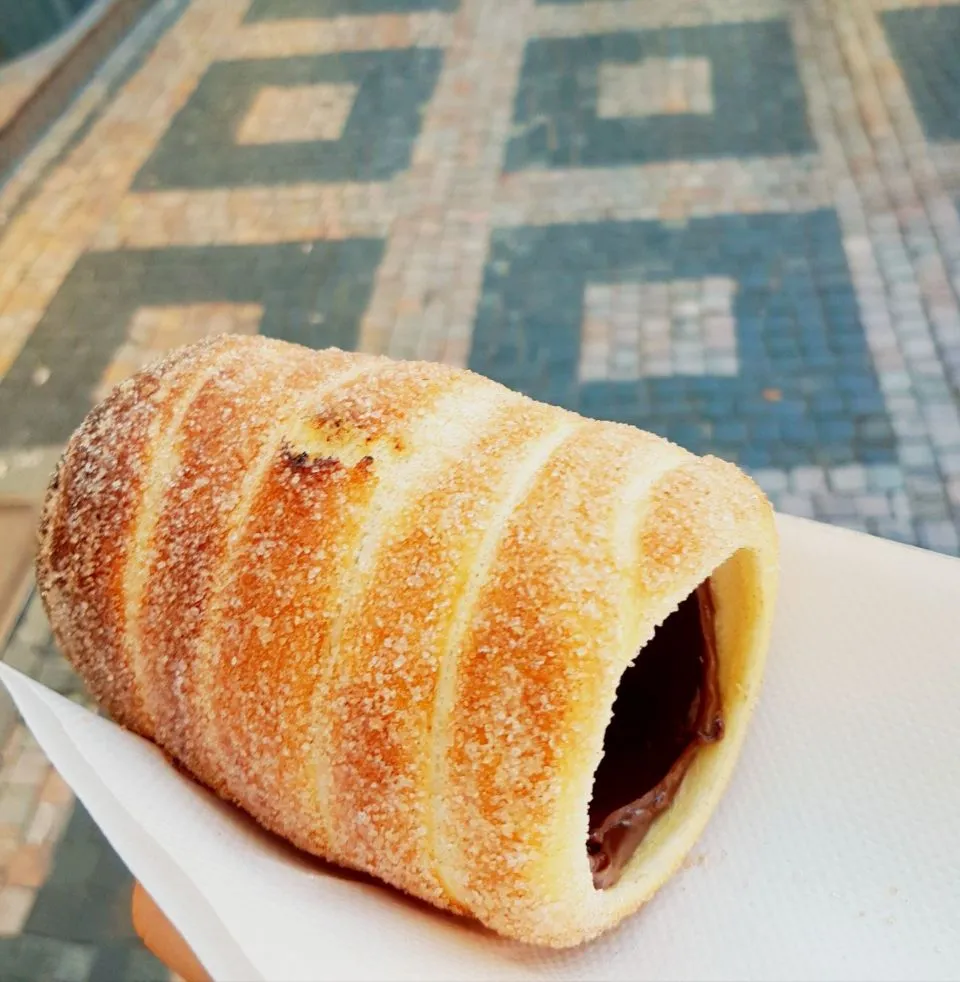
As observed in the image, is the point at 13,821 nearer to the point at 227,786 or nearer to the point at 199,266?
the point at 227,786

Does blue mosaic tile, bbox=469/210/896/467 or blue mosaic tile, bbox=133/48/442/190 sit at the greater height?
blue mosaic tile, bbox=133/48/442/190

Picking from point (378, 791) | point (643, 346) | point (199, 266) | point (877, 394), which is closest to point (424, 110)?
point (199, 266)

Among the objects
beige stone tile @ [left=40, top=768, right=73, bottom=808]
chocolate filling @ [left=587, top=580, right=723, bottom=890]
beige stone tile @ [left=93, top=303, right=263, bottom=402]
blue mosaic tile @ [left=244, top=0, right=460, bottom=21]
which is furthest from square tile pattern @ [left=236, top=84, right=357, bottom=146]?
chocolate filling @ [left=587, top=580, right=723, bottom=890]

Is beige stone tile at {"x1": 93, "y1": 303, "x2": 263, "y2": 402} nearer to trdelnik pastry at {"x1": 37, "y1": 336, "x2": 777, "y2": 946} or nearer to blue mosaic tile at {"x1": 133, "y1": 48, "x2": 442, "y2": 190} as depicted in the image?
blue mosaic tile at {"x1": 133, "y1": 48, "x2": 442, "y2": 190}

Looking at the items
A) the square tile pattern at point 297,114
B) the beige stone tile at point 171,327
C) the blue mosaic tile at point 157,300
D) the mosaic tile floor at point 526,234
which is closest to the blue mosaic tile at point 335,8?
the mosaic tile floor at point 526,234

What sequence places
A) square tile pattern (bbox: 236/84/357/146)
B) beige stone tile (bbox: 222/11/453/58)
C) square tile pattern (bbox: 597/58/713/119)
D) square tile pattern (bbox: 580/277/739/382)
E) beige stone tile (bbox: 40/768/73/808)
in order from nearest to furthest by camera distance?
beige stone tile (bbox: 40/768/73/808) → square tile pattern (bbox: 580/277/739/382) → square tile pattern (bbox: 597/58/713/119) → square tile pattern (bbox: 236/84/357/146) → beige stone tile (bbox: 222/11/453/58)

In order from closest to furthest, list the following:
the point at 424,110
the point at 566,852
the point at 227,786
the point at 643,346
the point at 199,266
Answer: the point at 566,852 < the point at 227,786 < the point at 643,346 < the point at 199,266 < the point at 424,110
